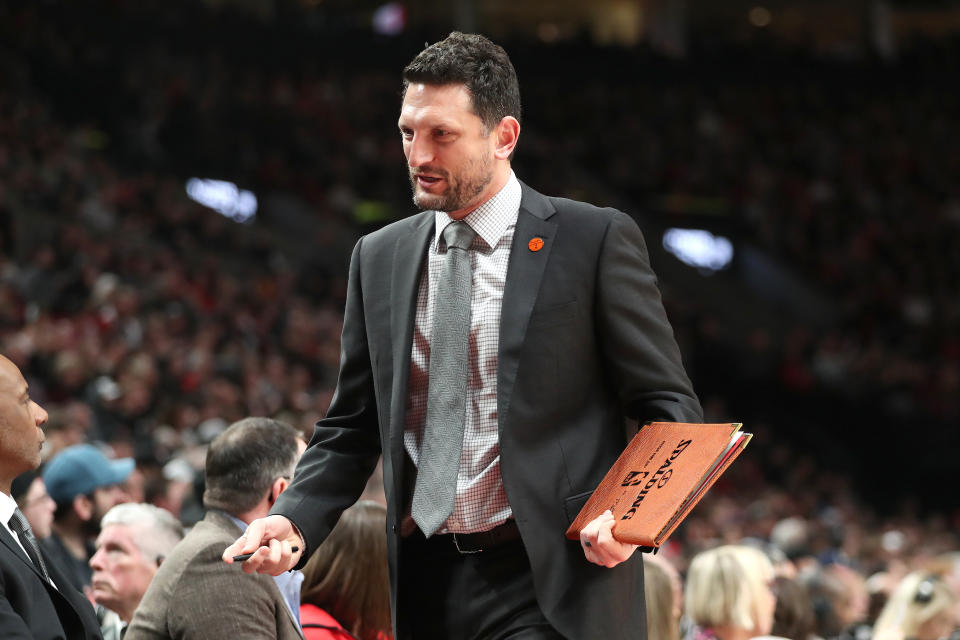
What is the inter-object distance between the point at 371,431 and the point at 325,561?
1.19 m

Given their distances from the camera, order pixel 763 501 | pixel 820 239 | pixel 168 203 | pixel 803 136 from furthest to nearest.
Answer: pixel 803 136, pixel 820 239, pixel 168 203, pixel 763 501

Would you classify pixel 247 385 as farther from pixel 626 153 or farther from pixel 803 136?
pixel 803 136

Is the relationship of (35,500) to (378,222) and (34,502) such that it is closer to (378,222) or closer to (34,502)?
(34,502)

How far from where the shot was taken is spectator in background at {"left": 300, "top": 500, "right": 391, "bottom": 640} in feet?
11.9

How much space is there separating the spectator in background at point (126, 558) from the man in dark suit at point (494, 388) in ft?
5.53

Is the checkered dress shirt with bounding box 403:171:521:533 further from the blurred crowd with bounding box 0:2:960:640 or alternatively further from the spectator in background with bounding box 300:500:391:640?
the blurred crowd with bounding box 0:2:960:640

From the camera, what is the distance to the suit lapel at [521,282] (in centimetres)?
237

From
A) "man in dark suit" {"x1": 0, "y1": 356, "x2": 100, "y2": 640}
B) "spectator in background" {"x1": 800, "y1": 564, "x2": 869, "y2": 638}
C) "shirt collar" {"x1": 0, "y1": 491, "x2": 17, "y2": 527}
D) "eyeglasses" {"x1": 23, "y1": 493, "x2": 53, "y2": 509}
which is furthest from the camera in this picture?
"spectator in background" {"x1": 800, "y1": 564, "x2": 869, "y2": 638}

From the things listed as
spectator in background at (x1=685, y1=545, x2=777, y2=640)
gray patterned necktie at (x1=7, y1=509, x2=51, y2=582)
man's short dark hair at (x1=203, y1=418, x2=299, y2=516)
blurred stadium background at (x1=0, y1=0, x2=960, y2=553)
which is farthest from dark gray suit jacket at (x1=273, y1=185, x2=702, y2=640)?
blurred stadium background at (x1=0, y1=0, x2=960, y2=553)

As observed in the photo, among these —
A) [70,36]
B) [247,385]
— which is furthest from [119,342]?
[70,36]

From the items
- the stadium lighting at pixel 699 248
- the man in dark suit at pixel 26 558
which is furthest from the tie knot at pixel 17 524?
the stadium lighting at pixel 699 248

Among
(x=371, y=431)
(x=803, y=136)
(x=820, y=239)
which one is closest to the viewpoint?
(x=371, y=431)

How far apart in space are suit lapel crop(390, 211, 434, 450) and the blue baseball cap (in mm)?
2658

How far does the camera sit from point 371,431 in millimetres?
2641
